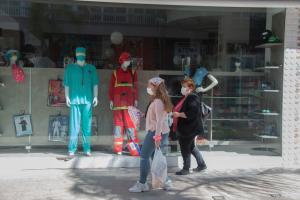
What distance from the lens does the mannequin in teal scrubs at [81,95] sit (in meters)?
8.03

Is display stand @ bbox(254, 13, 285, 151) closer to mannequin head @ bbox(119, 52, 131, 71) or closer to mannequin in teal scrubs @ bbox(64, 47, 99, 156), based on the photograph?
mannequin head @ bbox(119, 52, 131, 71)

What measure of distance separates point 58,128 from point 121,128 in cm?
118

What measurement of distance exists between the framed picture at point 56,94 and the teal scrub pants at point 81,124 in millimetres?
472

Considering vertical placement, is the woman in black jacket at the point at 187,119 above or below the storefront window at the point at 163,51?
below

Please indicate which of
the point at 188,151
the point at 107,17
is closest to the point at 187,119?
the point at 188,151

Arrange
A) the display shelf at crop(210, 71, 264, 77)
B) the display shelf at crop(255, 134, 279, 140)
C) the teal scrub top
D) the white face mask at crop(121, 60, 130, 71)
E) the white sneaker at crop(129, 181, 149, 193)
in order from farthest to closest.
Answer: the display shelf at crop(210, 71, 264, 77)
the display shelf at crop(255, 134, 279, 140)
the white face mask at crop(121, 60, 130, 71)
the teal scrub top
the white sneaker at crop(129, 181, 149, 193)

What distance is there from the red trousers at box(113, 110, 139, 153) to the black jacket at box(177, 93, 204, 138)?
125 centimetres

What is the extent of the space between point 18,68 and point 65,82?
3.17ft

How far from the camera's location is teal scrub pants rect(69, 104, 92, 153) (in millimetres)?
8133

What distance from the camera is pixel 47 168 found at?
307 inches

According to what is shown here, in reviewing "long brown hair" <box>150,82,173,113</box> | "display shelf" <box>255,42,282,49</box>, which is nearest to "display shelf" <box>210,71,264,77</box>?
"display shelf" <box>255,42,282,49</box>

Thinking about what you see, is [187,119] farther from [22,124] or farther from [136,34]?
[22,124]

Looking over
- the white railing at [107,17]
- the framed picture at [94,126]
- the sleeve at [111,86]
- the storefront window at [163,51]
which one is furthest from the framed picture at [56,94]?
the white railing at [107,17]

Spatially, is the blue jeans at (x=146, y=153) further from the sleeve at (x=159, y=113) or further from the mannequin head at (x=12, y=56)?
the mannequin head at (x=12, y=56)
